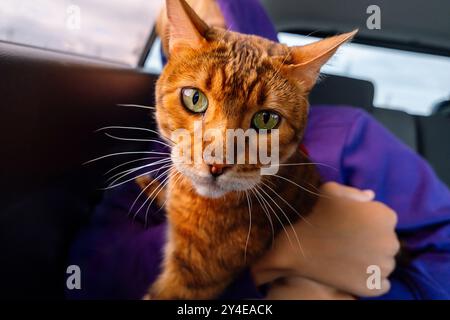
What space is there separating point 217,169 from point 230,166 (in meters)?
0.01

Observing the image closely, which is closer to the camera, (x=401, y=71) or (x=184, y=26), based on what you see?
(x=184, y=26)

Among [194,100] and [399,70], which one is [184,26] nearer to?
[194,100]

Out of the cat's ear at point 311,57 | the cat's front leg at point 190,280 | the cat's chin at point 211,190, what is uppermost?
the cat's ear at point 311,57

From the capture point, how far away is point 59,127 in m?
0.46

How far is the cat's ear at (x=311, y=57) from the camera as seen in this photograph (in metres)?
0.34

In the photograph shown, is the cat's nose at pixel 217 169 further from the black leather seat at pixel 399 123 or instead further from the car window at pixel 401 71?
the black leather seat at pixel 399 123

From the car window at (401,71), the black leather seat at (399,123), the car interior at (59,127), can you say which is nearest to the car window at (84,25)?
the car interior at (59,127)

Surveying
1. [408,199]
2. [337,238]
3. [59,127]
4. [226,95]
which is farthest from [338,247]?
[59,127]

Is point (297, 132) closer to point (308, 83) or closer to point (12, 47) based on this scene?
point (308, 83)

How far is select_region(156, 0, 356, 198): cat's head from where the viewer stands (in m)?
0.34

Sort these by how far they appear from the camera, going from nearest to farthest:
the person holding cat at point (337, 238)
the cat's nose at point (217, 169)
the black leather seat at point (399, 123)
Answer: the cat's nose at point (217, 169), the person holding cat at point (337, 238), the black leather seat at point (399, 123)

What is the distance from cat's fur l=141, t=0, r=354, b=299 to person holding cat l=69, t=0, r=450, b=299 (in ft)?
0.10

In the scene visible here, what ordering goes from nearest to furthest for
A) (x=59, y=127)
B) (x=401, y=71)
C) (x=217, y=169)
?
(x=217, y=169), (x=59, y=127), (x=401, y=71)

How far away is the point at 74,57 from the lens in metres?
0.48
